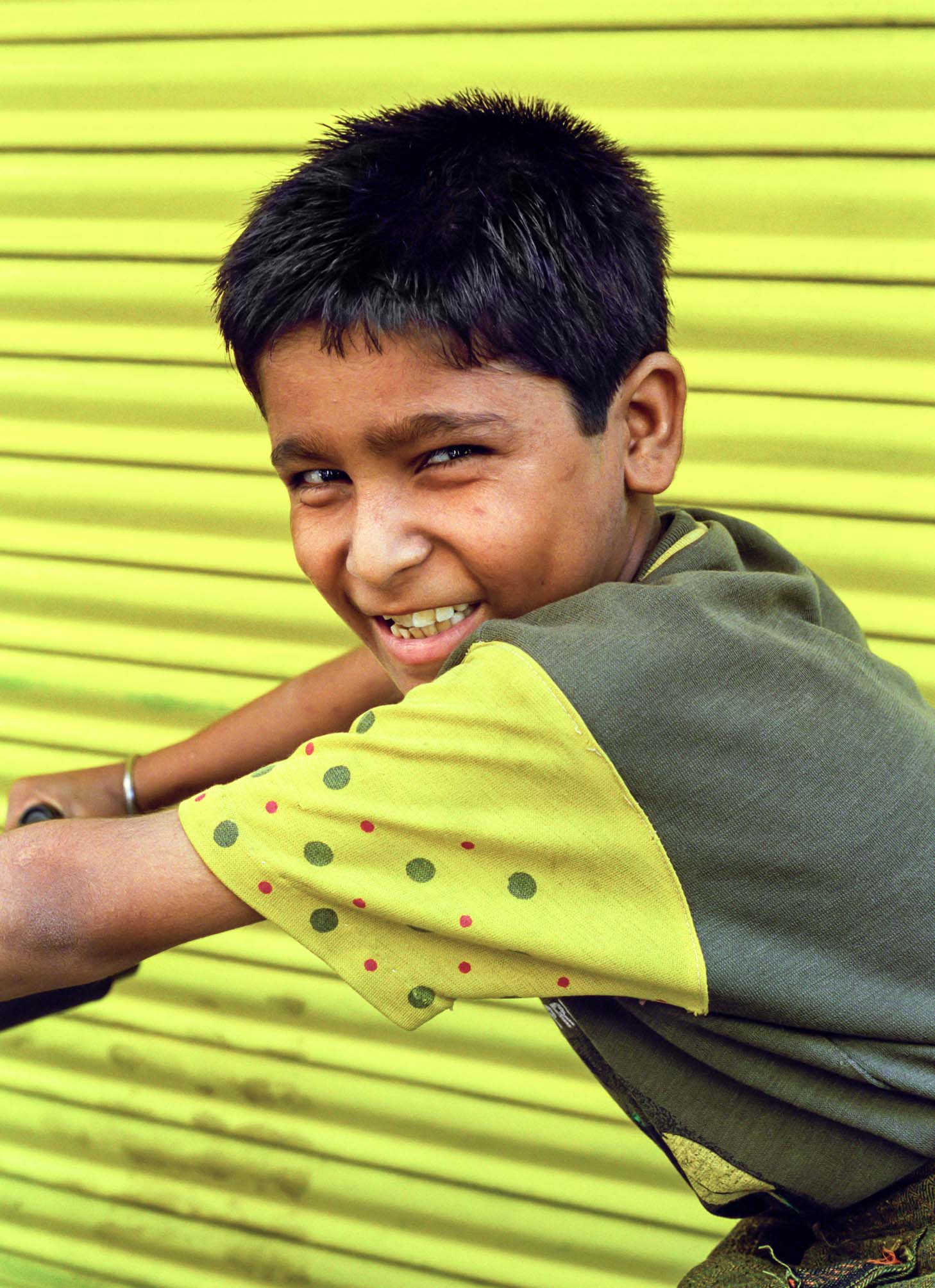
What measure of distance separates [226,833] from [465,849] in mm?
255

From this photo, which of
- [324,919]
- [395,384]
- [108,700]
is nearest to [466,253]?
[395,384]

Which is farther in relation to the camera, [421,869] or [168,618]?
[168,618]

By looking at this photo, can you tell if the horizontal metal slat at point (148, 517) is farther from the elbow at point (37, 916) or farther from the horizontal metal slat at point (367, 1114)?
the elbow at point (37, 916)

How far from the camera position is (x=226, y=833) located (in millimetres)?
1290

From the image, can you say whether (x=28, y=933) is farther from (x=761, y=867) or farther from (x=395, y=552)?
(x=761, y=867)

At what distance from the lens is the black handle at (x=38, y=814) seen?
6.66 feet

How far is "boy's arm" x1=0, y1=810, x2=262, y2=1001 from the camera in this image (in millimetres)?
1316

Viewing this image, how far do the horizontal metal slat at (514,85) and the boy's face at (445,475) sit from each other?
1.03 meters

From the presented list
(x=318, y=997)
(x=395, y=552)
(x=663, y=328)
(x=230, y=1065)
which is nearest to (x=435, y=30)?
(x=663, y=328)

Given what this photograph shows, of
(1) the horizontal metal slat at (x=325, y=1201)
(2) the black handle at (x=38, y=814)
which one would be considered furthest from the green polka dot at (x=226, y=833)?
(1) the horizontal metal slat at (x=325, y=1201)

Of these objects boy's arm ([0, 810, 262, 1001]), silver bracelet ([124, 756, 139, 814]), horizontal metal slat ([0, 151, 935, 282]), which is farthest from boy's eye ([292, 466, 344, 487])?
horizontal metal slat ([0, 151, 935, 282])

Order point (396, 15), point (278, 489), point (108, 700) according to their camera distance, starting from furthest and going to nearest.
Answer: point (108, 700) < point (278, 489) < point (396, 15)

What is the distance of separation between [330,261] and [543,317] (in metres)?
0.27

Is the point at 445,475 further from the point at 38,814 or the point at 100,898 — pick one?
the point at 38,814
